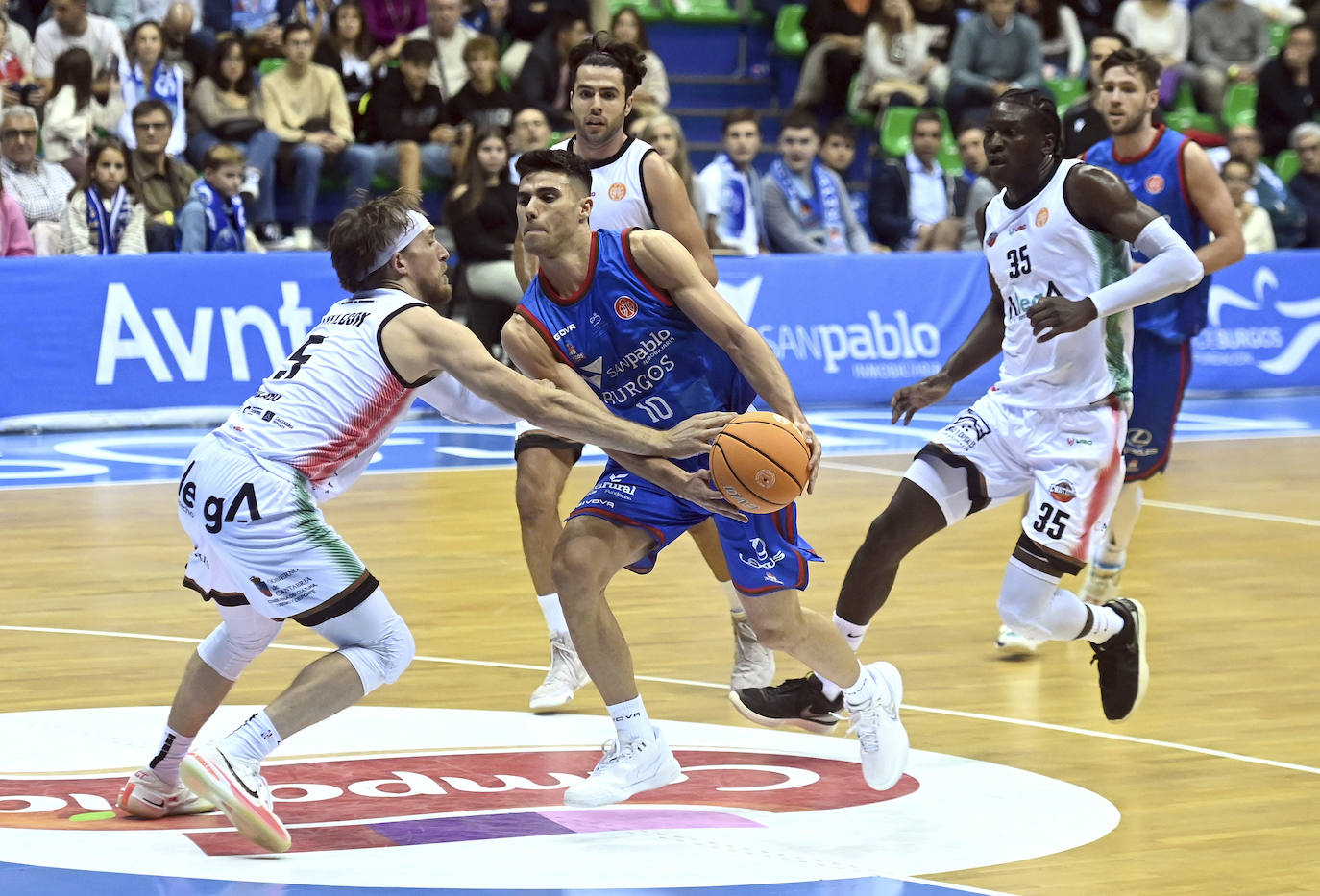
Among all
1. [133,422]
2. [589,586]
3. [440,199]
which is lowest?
[133,422]

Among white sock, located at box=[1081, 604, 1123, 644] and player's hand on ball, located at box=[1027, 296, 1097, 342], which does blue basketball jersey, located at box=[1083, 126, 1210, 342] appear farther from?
white sock, located at box=[1081, 604, 1123, 644]

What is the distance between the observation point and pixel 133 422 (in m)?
13.0

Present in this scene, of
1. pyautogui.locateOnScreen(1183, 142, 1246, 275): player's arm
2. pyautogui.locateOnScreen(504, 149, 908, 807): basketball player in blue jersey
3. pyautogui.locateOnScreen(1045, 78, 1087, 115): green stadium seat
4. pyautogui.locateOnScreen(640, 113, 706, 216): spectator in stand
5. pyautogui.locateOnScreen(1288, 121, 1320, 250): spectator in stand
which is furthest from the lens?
pyautogui.locateOnScreen(1045, 78, 1087, 115): green stadium seat

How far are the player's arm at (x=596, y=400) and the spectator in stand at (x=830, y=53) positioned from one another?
1322cm

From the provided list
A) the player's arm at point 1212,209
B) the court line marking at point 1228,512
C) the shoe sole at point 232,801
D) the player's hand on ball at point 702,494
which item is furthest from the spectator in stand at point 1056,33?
the shoe sole at point 232,801

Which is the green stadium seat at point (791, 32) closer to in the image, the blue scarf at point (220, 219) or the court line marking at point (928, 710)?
the blue scarf at point (220, 219)

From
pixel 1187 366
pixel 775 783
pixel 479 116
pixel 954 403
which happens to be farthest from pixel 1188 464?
pixel 775 783

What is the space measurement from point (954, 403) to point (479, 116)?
14.6 feet

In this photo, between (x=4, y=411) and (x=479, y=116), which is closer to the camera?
(x=4, y=411)

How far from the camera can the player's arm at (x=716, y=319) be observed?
521 centimetres

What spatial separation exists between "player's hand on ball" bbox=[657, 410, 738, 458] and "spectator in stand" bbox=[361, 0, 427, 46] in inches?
482

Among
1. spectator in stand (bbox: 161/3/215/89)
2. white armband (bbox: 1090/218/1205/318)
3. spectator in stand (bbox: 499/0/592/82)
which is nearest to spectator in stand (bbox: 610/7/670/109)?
spectator in stand (bbox: 499/0/592/82)

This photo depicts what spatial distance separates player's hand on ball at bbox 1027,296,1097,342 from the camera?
601 cm

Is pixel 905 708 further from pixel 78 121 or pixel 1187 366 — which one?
pixel 78 121
